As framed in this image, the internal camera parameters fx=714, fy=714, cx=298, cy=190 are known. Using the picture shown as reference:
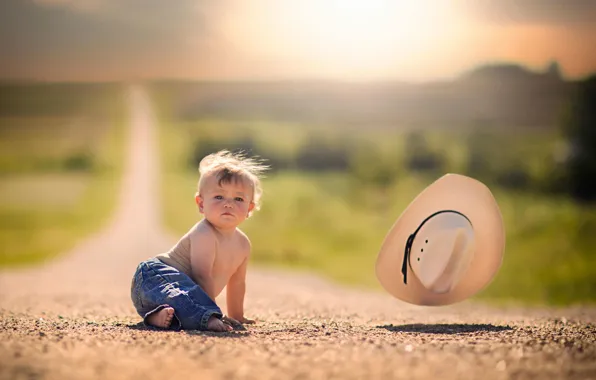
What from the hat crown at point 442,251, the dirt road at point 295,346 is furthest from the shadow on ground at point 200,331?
the hat crown at point 442,251

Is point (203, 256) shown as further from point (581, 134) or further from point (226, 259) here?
point (581, 134)

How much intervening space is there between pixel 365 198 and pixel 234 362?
76.5 ft

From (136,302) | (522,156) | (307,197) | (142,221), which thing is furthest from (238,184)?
(522,156)

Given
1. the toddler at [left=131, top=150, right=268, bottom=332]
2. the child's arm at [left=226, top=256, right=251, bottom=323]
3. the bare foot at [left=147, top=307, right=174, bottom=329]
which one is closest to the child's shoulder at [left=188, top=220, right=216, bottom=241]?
the toddler at [left=131, top=150, right=268, bottom=332]

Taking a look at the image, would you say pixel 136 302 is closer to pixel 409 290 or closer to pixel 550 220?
pixel 409 290

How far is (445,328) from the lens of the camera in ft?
19.3

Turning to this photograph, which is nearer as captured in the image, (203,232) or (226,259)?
(203,232)

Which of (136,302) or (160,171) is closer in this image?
(136,302)

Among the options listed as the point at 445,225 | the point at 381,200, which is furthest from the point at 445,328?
the point at 381,200

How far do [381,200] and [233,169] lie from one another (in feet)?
69.8

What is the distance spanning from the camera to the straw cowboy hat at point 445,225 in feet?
20.1

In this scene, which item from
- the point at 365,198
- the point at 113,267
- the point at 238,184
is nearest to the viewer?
the point at 238,184

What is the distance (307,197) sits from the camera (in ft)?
89.4

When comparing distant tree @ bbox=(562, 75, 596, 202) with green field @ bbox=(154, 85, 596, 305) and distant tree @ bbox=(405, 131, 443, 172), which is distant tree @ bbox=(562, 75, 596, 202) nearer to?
green field @ bbox=(154, 85, 596, 305)
